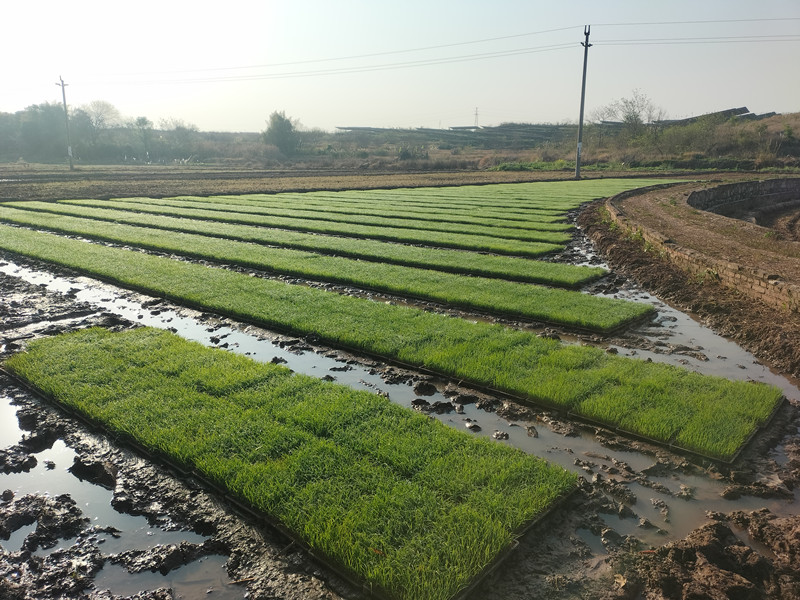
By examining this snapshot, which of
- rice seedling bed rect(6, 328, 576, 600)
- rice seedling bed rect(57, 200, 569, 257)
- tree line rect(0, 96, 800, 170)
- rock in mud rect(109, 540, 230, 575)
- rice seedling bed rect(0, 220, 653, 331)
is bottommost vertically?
rock in mud rect(109, 540, 230, 575)

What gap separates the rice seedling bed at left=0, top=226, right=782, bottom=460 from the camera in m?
6.14

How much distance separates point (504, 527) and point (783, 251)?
14307mm

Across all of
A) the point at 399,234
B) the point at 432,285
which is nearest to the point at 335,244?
the point at 399,234

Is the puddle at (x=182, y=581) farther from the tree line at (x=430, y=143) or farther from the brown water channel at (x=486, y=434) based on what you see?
the tree line at (x=430, y=143)

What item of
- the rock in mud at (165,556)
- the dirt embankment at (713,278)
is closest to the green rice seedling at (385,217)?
the dirt embankment at (713,278)

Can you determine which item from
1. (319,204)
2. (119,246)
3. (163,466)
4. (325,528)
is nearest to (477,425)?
(325,528)

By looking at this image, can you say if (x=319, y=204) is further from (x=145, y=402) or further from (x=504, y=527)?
(x=504, y=527)

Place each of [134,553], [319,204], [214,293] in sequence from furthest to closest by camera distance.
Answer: [319,204] → [214,293] → [134,553]

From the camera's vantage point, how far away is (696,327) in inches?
393

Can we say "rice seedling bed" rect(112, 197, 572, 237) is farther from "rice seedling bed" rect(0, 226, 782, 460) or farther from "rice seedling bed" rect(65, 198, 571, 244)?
"rice seedling bed" rect(0, 226, 782, 460)

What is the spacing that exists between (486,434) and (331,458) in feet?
5.94

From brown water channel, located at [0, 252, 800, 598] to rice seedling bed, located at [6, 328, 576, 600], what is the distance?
0.53 m

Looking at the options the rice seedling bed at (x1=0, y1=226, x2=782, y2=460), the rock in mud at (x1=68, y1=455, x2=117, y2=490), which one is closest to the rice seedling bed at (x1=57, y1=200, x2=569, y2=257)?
the rice seedling bed at (x1=0, y1=226, x2=782, y2=460)

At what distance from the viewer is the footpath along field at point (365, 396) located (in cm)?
443
